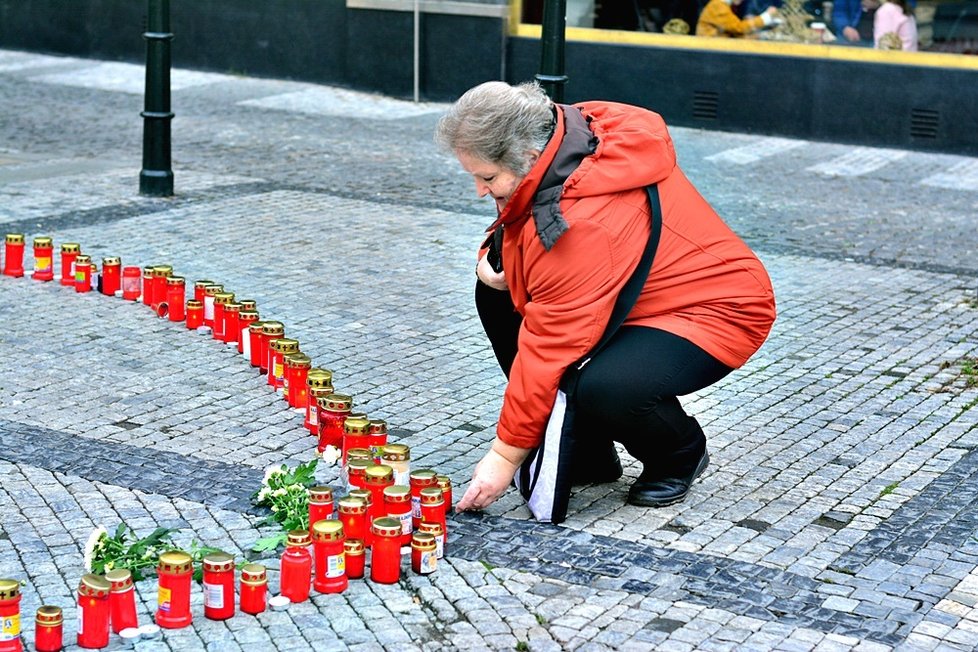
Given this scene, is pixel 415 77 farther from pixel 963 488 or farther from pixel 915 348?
pixel 963 488

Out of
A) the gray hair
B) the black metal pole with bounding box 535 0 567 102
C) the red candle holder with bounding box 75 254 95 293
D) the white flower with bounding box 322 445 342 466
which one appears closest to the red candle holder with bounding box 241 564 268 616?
the white flower with bounding box 322 445 342 466

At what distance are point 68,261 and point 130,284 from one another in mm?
413

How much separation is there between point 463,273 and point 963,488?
371 cm

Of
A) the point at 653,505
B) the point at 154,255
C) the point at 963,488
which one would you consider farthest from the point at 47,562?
the point at 154,255

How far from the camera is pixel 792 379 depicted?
6.73 meters

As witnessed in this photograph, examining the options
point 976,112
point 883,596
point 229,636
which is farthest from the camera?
point 976,112

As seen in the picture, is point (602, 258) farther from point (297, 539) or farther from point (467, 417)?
point (467, 417)

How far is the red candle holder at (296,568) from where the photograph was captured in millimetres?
4262

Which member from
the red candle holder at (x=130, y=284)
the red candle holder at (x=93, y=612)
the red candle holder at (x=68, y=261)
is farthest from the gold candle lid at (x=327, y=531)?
the red candle holder at (x=68, y=261)

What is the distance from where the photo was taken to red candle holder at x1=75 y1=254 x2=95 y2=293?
7.72m

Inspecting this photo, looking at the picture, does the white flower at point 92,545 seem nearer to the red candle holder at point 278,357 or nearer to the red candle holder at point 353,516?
the red candle holder at point 353,516

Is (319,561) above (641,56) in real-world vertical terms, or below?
below

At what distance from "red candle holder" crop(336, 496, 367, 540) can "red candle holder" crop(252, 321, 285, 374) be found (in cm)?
195

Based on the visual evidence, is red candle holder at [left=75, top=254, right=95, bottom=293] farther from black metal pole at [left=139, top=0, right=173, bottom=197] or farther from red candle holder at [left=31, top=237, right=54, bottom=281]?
black metal pole at [left=139, top=0, right=173, bottom=197]
